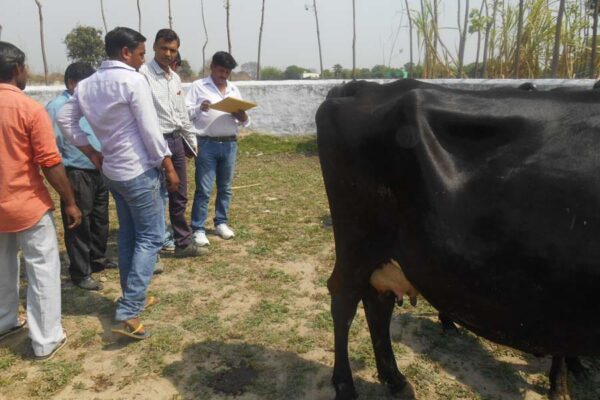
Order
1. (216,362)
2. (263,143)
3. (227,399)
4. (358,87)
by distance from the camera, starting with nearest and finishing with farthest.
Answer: (358,87)
(227,399)
(216,362)
(263,143)

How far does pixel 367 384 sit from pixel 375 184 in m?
1.32

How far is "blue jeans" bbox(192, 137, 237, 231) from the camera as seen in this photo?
16.4 ft

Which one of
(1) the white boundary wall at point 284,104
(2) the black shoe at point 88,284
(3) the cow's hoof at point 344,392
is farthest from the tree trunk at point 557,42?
(2) the black shoe at point 88,284

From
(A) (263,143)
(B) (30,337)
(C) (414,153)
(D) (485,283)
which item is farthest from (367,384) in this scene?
(A) (263,143)

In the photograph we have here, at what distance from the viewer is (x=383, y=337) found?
2877 mm

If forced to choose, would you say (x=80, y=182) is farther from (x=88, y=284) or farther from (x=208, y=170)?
(x=208, y=170)

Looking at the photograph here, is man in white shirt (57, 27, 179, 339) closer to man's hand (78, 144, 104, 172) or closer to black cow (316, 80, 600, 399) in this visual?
man's hand (78, 144, 104, 172)

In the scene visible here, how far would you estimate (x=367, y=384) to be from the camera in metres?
2.96

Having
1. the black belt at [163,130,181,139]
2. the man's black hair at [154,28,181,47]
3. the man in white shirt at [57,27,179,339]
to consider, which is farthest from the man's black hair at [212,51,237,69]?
Result: the man in white shirt at [57,27,179,339]

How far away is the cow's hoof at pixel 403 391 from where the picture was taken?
2838 millimetres

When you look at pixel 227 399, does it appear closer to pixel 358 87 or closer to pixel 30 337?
pixel 30 337

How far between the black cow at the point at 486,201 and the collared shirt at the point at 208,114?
2685mm

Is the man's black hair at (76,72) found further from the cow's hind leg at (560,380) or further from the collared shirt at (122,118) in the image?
the cow's hind leg at (560,380)

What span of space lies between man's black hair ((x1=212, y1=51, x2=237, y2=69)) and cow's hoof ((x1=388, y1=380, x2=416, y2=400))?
3335mm
